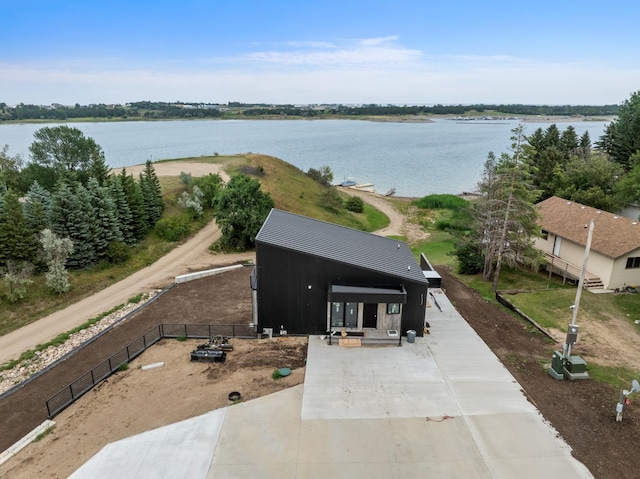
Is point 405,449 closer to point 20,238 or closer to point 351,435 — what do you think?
point 351,435

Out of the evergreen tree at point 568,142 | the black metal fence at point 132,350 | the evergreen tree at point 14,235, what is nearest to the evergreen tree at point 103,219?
the evergreen tree at point 14,235

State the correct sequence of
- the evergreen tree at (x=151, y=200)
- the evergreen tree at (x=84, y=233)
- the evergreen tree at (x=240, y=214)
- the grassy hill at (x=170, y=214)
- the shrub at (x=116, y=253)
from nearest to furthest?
the grassy hill at (x=170, y=214), the evergreen tree at (x=84, y=233), the shrub at (x=116, y=253), the evergreen tree at (x=240, y=214), the evergreen tree at (x=151, y=200)

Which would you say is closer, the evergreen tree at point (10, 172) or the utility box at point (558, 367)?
the utility box at point (558, 367)

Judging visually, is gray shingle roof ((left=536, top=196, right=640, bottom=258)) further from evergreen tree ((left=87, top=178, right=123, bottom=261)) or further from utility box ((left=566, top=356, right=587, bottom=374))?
evergreen tree ((left=87, top=178, right=123, bottom=261))

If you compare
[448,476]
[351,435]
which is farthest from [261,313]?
[448,476]

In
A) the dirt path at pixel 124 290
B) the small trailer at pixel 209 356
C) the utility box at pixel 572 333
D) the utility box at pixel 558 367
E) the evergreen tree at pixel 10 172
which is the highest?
the evergreen tree at pixel 10 172

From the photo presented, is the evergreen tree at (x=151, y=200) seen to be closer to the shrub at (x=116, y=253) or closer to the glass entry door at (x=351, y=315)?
the shrub at (x=116, y=253)

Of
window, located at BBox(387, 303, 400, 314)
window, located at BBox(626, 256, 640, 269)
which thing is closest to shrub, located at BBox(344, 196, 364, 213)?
window, located at BBox(626, 256, 640, 269)
